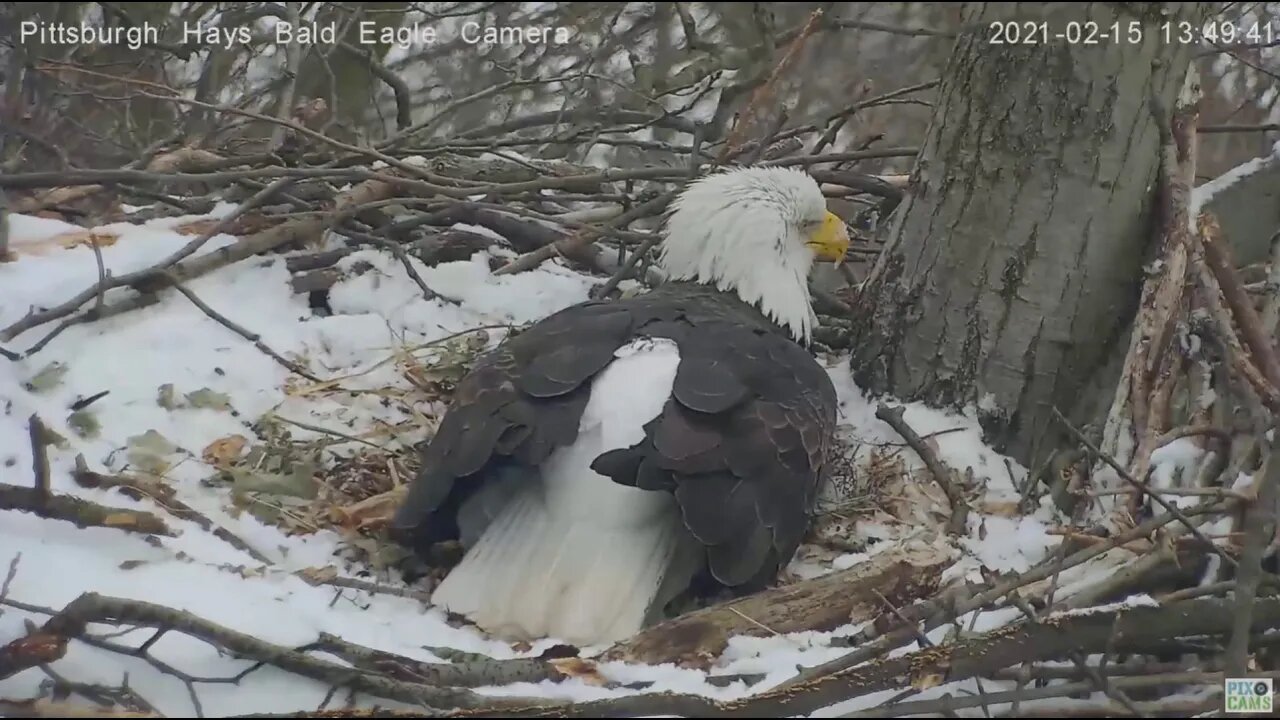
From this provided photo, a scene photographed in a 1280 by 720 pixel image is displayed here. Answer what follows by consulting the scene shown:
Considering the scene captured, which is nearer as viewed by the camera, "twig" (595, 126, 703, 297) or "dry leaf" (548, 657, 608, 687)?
"dry leaf" (548, 657, 608, 687)

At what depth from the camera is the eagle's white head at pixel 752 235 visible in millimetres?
4031

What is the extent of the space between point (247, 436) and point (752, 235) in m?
1.58

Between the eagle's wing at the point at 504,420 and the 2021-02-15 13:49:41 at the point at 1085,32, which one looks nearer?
the eagle's wing at the point at 504,420

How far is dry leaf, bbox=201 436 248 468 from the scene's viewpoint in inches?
126

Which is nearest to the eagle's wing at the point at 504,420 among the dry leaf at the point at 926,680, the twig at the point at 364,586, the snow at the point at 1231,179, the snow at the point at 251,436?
the twig at the point at 364,586

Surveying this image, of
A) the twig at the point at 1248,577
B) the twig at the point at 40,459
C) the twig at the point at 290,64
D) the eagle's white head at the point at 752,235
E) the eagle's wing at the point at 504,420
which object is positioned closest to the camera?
the twig at the point at 1248,577

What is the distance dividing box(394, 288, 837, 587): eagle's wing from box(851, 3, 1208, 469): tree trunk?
51 centimetres

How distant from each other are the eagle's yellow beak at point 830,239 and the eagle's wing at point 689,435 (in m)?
0.86

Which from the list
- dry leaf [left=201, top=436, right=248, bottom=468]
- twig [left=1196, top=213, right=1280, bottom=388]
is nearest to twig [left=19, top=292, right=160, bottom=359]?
dry leaf [left=201, top=436, right=248, bottom=468]

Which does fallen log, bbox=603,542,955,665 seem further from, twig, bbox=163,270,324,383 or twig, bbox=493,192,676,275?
twig, bbox=493,192,676,275

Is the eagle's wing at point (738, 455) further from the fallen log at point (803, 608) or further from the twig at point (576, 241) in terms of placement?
the twig at point (576, 241)

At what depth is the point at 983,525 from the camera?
3230 millimetres

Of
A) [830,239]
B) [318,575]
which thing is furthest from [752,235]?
[318,575]

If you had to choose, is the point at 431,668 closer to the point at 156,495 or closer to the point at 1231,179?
the point at 156,495
